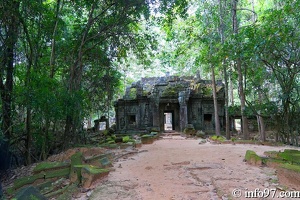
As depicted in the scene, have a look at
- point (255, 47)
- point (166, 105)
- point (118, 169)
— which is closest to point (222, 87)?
point (166, 105)

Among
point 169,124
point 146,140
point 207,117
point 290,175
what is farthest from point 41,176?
point 169,124

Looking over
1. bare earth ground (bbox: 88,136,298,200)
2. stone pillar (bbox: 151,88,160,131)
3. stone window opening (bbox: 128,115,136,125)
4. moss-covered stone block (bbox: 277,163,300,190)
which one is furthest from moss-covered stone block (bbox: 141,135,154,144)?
stone window opening (bbox: 128,115,136,125)

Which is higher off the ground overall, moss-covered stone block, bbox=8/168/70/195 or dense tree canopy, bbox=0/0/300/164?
dense tree canopy, bbox=0/0/300/164

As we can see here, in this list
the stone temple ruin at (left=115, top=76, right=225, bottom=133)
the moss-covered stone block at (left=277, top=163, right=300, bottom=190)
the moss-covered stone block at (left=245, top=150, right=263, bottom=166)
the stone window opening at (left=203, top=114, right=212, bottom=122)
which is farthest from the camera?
the stone window opening at (left=203, top=114, right=212, bottom=122)

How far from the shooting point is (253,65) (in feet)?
32.0

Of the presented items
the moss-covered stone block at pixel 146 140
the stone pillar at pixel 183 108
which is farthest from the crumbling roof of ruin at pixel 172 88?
the moss-covered stone block at pixel 146 140

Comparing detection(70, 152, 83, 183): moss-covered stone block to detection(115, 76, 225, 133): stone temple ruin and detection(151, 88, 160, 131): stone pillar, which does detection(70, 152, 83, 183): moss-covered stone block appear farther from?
detection(151, 88, 160, 131): stone pillar

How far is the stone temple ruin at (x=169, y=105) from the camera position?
16047 mm

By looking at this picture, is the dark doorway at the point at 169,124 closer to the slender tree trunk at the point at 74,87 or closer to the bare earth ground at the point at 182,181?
the slender tree trunk at the point at 74,87

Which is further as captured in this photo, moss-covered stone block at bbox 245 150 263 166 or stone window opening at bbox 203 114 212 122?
stone window opening at bbox 203 114 212 122

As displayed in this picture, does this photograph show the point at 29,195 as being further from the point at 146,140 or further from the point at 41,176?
the point at 146,140

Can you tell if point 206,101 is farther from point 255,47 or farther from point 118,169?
point 118,169

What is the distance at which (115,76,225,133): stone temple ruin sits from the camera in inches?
632

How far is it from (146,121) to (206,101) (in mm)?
4756
